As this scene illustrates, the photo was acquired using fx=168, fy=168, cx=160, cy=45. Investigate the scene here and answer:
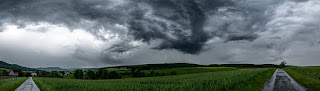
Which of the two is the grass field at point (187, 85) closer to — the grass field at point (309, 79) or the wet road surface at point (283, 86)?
the wet road surface at point (283, 86)

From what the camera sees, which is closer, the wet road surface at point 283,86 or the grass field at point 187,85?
the wet road surface at point 283,86

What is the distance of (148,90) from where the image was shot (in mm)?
13883

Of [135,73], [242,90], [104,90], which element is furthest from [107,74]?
[242,90]

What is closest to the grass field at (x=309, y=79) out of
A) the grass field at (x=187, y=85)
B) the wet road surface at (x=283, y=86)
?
the wet road surface at (x=283, y=86)

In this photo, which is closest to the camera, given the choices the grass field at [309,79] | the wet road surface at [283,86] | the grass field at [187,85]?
the wet road surface at [283,86]

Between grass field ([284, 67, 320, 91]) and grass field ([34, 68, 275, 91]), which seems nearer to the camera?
grass field ([34, 68, 275, 91])

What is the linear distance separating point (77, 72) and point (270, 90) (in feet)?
354

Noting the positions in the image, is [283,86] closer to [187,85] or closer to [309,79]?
[187,85]

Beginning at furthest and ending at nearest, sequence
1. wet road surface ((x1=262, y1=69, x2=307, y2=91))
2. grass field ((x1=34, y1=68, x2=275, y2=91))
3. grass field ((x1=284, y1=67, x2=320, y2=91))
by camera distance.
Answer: grass field ((x1=284, y1=67, x2=320, y2=91)), grass field ((x1=34, y1=68, x2=275, y2=91)), wet road surface ((x1=262, y1=69, x2=307, y2=91))

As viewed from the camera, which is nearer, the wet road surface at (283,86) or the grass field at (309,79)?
the wet road surface at (283,86)

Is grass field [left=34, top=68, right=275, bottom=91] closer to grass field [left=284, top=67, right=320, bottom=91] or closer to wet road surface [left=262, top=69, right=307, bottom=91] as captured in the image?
wet road surface [left=262, top=69, right=307, bottom=91]

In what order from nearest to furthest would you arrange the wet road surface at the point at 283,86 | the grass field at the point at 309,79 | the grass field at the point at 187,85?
1. the wet road surface at the point at 283,86
2. the grass field at the point at 187,85
3. the grass field at the point at 309,79

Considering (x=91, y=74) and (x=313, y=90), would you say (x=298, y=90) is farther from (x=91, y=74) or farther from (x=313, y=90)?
(x=91, y=74)

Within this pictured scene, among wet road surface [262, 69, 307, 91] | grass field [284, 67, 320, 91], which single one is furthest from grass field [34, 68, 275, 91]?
grass field [284, 67, 320, 91]
